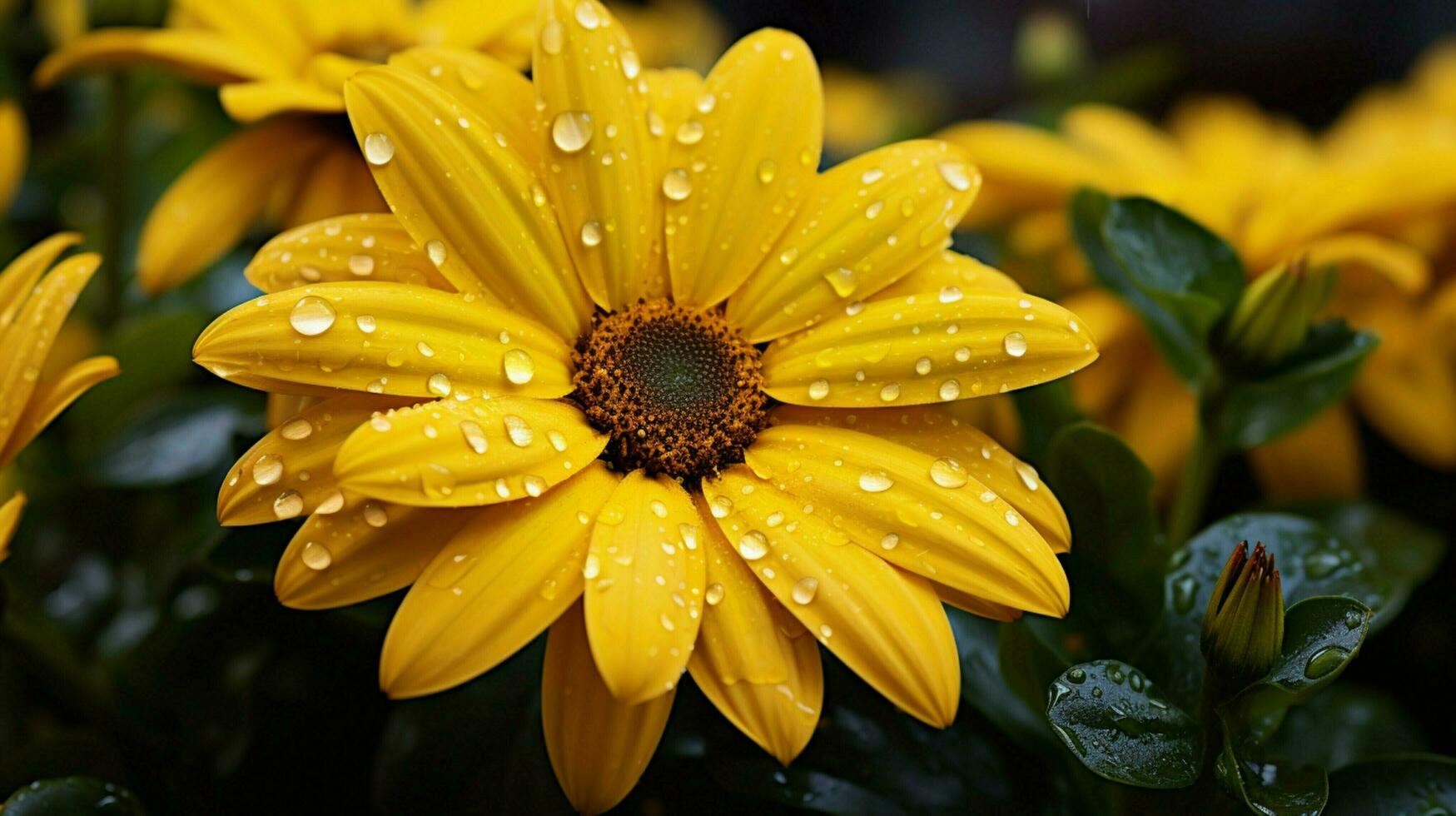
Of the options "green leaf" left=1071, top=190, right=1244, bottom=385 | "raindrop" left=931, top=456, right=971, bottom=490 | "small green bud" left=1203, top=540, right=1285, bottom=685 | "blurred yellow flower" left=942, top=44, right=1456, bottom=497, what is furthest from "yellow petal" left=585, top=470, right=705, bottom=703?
"blurred yellow flower" left=942, top=44, right=1456, bottom=497

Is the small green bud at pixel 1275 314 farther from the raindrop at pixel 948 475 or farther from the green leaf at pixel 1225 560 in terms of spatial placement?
the raindrop at pixel 948 475

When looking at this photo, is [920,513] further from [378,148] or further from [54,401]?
[54,401]

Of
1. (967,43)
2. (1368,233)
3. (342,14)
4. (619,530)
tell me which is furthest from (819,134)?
(967,43)

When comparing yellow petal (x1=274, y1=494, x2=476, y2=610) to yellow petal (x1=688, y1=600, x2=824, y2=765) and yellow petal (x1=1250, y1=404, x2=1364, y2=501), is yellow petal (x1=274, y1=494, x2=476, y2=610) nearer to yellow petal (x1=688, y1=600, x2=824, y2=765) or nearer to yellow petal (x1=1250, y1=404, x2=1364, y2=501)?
yellow petal (x1=688, y1=600, x2=824, y2=765)

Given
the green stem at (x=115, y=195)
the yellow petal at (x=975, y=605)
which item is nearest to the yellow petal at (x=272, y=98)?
the green stem at (x=115, y=195)

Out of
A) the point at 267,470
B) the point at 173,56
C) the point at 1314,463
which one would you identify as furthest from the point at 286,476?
the point at 1314,463

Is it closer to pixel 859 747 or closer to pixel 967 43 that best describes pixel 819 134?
pixel 859 747
